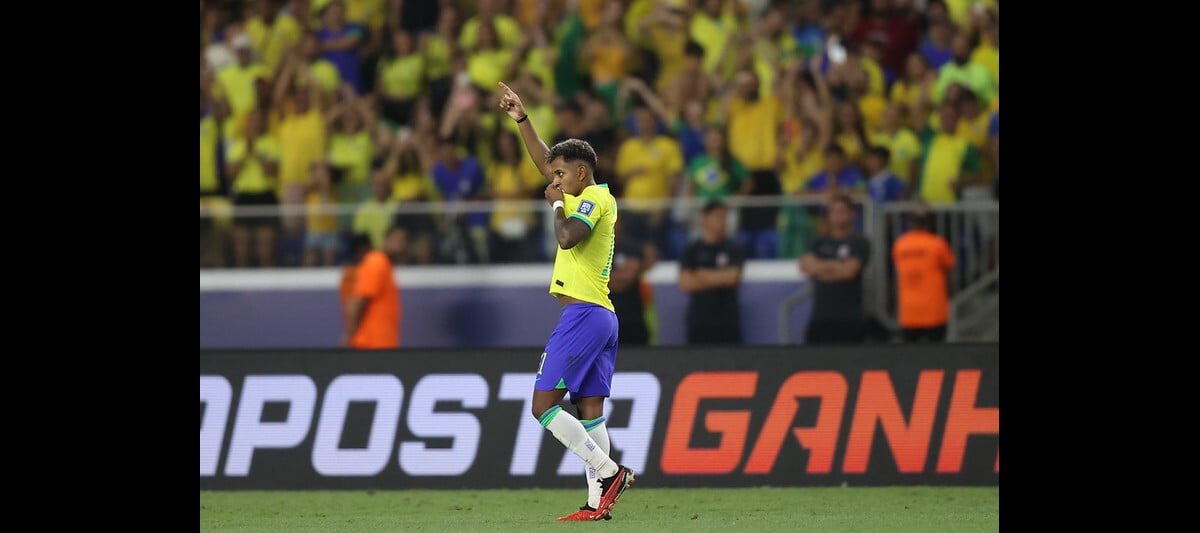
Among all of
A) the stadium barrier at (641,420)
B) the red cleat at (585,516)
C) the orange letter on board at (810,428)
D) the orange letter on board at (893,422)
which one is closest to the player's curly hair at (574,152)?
the red cleat at (585,516)

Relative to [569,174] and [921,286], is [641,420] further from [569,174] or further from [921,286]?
[569,174]

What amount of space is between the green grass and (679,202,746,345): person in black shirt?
234 centimetres

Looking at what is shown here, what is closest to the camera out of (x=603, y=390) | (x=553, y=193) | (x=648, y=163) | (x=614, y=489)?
(x=553, y=193)

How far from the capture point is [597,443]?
10055mm

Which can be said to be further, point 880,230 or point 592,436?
point 880,230

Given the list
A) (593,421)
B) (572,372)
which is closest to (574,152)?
(572,372)

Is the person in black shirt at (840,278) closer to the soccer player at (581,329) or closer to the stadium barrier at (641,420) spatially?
the stadium barrier at (641,420)

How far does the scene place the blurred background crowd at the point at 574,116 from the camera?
1491 cm

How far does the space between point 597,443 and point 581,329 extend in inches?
30.6

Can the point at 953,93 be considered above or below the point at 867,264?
above
